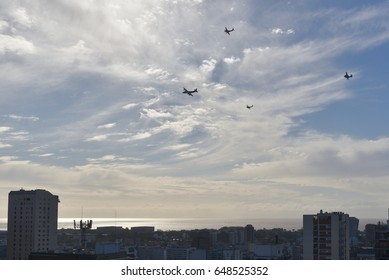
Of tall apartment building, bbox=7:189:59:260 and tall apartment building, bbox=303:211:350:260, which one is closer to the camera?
tall apartment building, bbox=303:211:350:260

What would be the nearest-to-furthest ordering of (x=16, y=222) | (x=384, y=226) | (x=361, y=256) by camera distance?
(x=384, y=226), (x=361, y=256), (x=16, y=222)

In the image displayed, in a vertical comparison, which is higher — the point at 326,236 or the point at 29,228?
the point at 326,236

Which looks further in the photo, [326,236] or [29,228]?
[29,228]

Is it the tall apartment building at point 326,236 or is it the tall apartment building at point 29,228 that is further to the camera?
the tall apartment building at point 29,228
